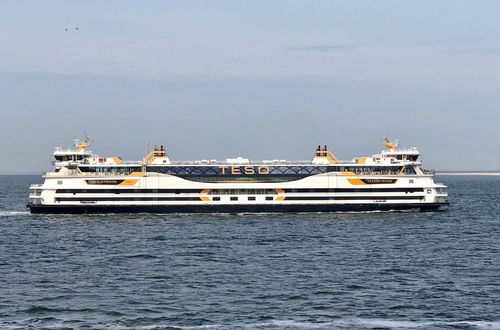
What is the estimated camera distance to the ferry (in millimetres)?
98188

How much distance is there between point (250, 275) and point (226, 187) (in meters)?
45.9

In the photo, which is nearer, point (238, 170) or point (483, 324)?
point (483, 324)

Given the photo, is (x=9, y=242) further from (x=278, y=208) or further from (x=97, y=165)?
(x=278, y=208)

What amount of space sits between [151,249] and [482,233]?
1456 inches

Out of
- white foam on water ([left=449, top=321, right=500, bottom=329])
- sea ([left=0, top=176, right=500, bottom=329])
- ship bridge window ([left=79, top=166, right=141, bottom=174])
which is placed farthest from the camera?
ship bridge window ([left=79, top=166, right=141, bottom=174])

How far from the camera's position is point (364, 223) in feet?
291

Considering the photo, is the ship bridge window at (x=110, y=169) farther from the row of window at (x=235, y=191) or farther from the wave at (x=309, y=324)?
the wave at (x=309, y=324)

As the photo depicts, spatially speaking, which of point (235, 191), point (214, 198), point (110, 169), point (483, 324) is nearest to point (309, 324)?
point (483, 324)

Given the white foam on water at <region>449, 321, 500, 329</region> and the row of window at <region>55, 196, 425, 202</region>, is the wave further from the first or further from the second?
the row of window at <region>55, 196, 425, 202</region>

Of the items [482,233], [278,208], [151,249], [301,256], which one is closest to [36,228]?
[151,249]

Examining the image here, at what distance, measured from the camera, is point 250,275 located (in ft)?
178

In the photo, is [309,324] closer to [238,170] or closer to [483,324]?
[483,324]

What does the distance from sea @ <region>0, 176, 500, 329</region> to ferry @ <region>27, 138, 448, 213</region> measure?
26.0ft

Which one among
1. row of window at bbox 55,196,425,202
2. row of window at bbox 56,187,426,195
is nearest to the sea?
row of window at bbox 55,196,425,202
